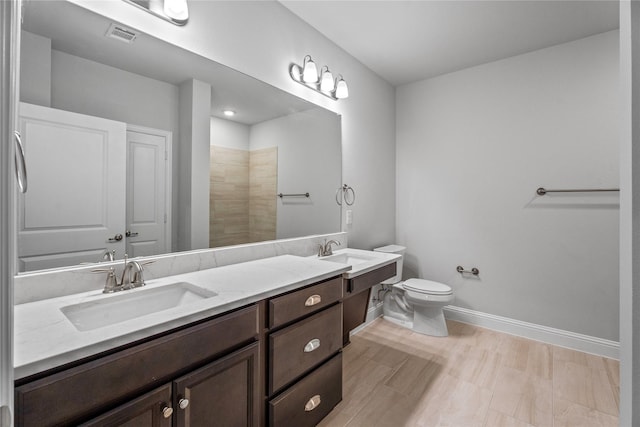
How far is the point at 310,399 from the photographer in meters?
1.44

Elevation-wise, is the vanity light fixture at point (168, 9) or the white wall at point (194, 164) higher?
the vanity light fixture at point (168, 9)

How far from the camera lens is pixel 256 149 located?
1.81 meters

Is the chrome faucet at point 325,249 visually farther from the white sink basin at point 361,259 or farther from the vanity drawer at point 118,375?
the vanity drawer at point 118,375

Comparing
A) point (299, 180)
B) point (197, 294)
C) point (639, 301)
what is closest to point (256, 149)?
point (299, 180)

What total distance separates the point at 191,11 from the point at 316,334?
173 centimetres

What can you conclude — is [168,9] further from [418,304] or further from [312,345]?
[418,304]

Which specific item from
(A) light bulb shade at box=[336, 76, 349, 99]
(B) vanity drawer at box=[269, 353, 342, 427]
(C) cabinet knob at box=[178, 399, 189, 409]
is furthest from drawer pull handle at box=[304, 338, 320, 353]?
(A) light bulb shade at box=[336, 76, 349, 99]

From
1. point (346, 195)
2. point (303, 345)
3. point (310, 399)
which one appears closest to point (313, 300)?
point (303, 345)

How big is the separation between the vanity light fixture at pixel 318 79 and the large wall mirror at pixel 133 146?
9.8 inches

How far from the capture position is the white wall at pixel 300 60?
1486 mm

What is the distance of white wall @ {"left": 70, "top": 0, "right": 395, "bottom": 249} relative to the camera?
1486mm

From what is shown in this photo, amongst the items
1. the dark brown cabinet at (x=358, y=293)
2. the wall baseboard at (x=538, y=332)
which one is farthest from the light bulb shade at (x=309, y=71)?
the wall baseboard at (x=538, y=332)

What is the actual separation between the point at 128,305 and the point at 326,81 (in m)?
1.94

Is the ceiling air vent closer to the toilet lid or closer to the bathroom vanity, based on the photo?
the bathroom vanity
